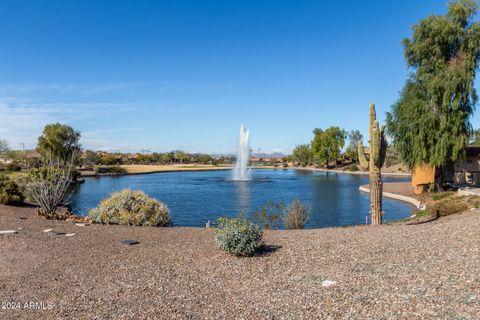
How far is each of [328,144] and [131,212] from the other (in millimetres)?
79266

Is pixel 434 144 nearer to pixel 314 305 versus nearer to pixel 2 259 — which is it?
pixel 314 305

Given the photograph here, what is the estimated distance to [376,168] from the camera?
44.1ft

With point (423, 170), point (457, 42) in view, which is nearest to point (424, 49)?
point (457, 42)

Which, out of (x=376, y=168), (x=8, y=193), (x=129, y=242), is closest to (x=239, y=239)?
(x=129, y=242)

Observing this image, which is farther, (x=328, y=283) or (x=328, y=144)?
(x=328, y=144)

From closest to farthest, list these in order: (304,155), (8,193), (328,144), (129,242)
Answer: (129,242) < (8,193) < (328,144) < (304,155)

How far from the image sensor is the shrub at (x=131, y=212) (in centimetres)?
1348

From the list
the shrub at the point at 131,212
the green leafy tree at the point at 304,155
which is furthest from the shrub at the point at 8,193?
the green leafy tree at the point at 304,155

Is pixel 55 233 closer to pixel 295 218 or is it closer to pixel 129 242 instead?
pixel 129 242

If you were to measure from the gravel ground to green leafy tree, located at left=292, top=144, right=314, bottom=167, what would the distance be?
9366 centimetres

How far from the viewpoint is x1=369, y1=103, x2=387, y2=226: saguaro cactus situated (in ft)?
42.9

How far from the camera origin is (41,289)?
6102mm

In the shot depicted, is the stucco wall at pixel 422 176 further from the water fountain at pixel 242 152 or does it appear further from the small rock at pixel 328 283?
the water fountain at pixel 242 152

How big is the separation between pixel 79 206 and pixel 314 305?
2280 cm
